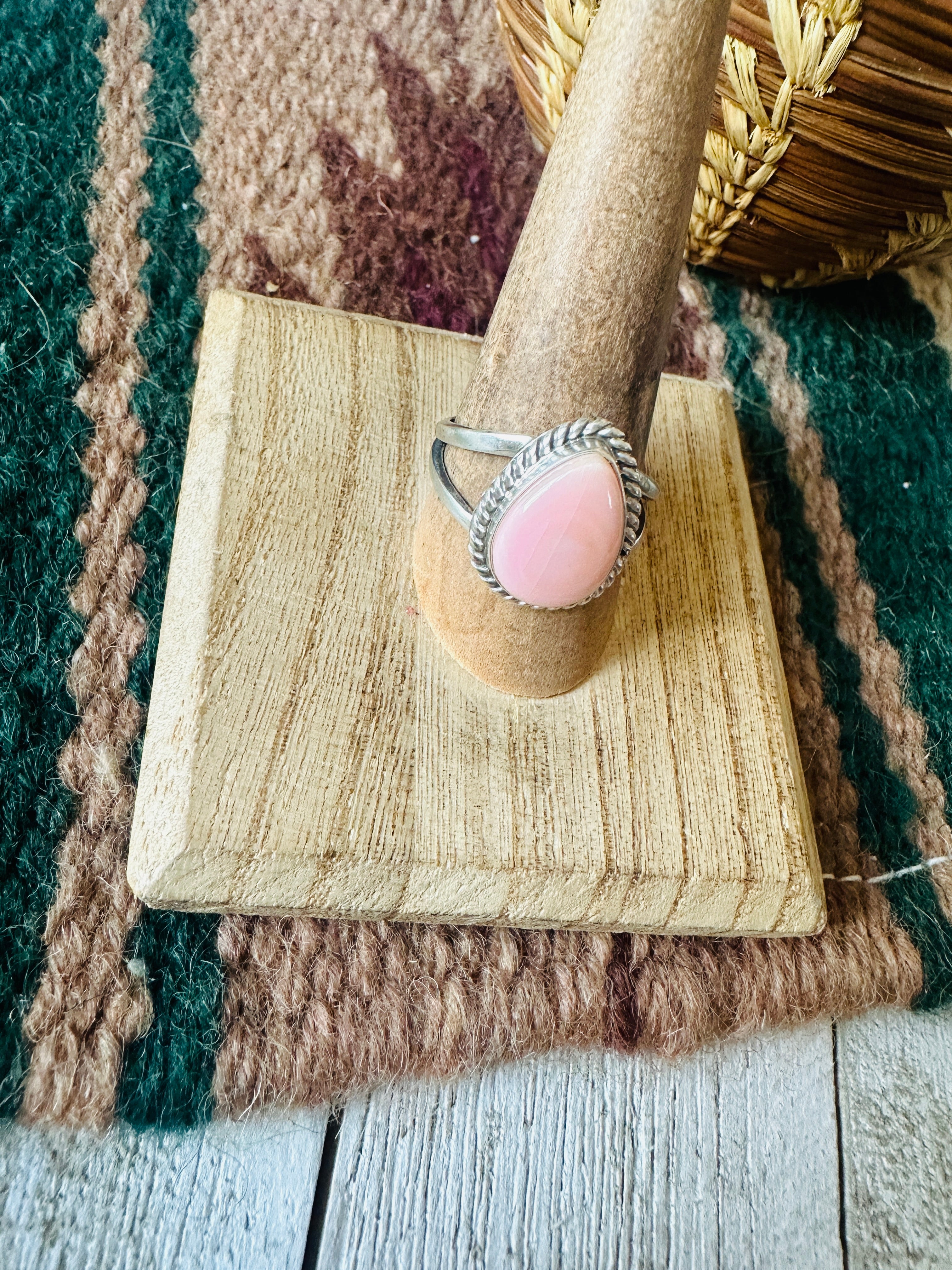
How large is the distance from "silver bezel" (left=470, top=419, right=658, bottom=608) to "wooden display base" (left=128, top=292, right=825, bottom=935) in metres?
0.05

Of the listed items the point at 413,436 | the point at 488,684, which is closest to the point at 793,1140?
the point at 488,684

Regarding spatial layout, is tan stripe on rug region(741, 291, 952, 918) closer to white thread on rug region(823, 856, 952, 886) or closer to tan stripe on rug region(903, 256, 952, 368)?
white thread on rug region(823, 856, 952, 886)

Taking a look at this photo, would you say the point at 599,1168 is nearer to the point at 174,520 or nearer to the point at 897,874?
the point at 897,874

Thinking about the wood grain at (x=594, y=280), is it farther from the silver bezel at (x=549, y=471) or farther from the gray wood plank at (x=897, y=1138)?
the gray wood plank at (x=897, y=1138)

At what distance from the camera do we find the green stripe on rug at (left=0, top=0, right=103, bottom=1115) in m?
0.42

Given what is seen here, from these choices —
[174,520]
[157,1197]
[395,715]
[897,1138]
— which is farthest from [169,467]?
[897,1138]

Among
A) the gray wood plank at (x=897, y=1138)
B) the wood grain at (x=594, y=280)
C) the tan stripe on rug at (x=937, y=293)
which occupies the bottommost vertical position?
the gray wood plank at (x=897, y=1138)

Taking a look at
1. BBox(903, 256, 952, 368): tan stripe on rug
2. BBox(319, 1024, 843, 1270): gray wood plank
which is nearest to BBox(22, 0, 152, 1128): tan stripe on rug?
BBox(319, 1024, 843, 1270): gray wood plank

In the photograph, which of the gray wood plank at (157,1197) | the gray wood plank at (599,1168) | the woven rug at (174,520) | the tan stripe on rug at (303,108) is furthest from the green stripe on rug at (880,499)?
the gray wood plank at (157,1197)

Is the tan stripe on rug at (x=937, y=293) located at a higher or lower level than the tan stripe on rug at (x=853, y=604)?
higher

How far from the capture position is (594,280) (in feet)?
1.18

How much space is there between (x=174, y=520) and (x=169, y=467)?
1.2 inches

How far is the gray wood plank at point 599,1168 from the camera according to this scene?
422 millimetres

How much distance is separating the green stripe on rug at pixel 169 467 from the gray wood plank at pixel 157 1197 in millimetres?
17
